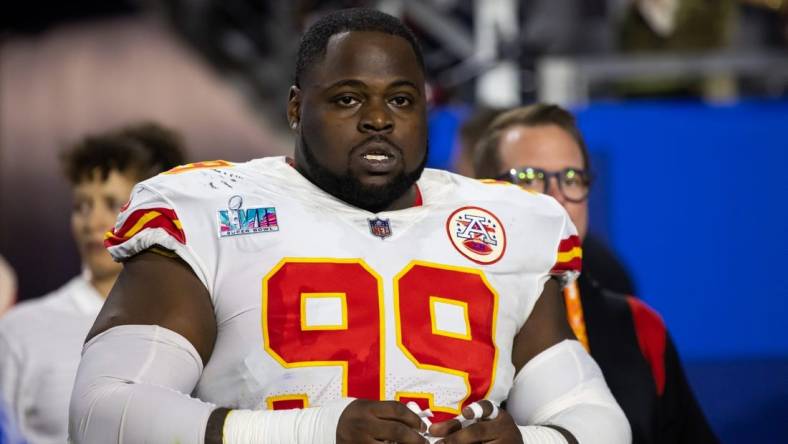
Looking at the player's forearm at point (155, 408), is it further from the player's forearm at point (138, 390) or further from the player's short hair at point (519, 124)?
the player's short hair at point (519, 124)

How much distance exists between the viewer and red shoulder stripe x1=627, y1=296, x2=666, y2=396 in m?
2.40

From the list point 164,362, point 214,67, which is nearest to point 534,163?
point 164,362

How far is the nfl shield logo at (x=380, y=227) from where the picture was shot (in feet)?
5.96

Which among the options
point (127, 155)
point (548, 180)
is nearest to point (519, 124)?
point (548, 180)

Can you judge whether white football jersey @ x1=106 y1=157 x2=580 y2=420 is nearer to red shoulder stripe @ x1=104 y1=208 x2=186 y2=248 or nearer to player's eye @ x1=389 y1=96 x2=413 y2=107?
red shoulder stripe @ x1=104 y1=208 x2=186 y2=248

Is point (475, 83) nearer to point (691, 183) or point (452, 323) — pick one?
point (691, 183)

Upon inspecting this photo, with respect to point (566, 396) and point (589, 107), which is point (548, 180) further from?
point (589, 107)

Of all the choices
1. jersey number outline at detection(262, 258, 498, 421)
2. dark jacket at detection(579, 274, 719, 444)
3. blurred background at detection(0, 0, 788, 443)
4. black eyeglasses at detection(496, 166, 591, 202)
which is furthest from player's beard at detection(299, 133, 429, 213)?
blurred background at detection(0, 0, 788, 443)

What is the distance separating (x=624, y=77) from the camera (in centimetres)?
444

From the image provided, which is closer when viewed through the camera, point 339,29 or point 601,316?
point 339,29

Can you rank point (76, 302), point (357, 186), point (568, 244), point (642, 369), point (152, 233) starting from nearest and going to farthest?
point (152, 233) < point (357, 186) < point (568, 244) < point (642, 369) < point (76, 302)

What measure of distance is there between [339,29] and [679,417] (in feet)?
3.56

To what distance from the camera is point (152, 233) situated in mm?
1698

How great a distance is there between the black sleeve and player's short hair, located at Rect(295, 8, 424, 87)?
923mm
